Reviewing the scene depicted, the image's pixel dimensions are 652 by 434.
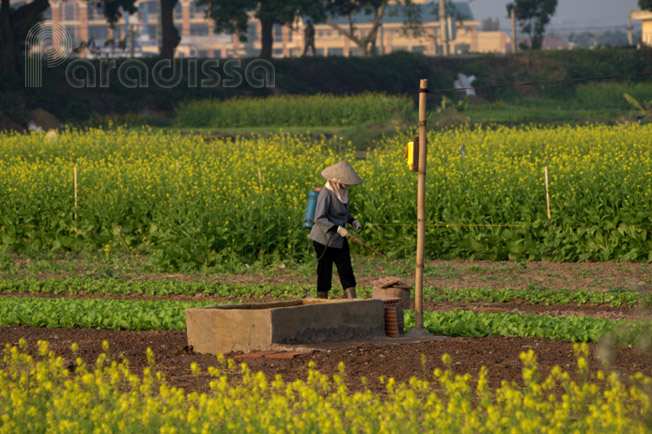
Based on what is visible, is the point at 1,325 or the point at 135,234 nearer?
the point at 1,325

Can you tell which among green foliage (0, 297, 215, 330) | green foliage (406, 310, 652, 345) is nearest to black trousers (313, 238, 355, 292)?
green foliage (406, 310, 652, 345)

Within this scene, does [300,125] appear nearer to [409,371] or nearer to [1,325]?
[1,325]

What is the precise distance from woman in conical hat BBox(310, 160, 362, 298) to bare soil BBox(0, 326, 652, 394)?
1964mm

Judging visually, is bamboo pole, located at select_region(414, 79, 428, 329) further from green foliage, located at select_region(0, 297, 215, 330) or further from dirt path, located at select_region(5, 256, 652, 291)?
dirt path, located at select_region(5, 256, 652, 291)

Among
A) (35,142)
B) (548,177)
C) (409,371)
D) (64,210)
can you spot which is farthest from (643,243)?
(35,142)

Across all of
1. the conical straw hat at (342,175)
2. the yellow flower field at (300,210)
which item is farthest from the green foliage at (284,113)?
the conical straw hat at (342,175)

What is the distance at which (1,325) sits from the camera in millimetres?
10805

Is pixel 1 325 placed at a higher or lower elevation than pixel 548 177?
lower

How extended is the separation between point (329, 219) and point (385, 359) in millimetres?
2788

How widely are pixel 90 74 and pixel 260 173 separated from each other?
34640 millimetres

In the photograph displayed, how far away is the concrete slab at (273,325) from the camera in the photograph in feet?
28.4

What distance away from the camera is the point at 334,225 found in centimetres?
1059

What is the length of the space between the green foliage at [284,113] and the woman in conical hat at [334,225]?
110 feet

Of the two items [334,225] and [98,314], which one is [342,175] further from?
[98,314]
